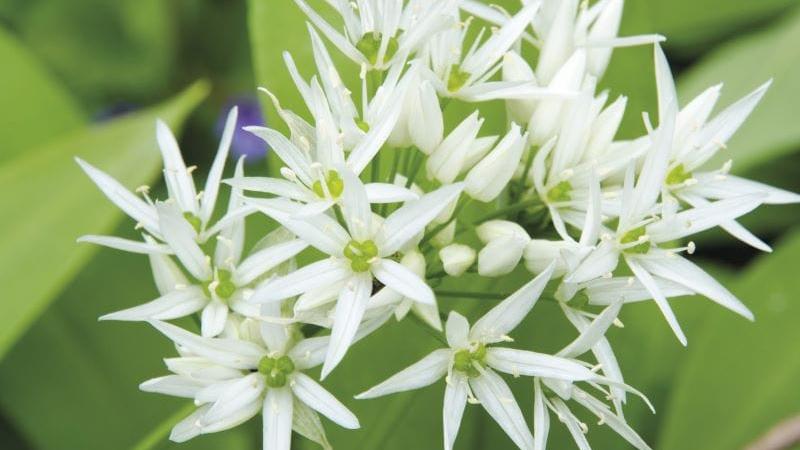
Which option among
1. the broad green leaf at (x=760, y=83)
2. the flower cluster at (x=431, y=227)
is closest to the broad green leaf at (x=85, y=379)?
the flower cluster at (x=431, y=227)

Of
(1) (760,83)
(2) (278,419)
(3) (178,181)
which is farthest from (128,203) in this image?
(1) (760,83)

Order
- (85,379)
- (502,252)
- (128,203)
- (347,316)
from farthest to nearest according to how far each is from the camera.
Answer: (85,379)
(128,203)
(502,252)
(347,316)

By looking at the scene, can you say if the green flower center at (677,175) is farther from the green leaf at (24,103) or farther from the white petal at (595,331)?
the green leaf at (24,103)

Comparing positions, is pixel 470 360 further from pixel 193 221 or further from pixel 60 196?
pixel 60 196

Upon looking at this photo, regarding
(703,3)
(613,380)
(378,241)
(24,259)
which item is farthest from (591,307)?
(703,3)

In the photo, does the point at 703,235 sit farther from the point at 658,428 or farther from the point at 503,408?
the point at 503,408

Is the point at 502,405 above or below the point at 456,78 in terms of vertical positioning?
below
